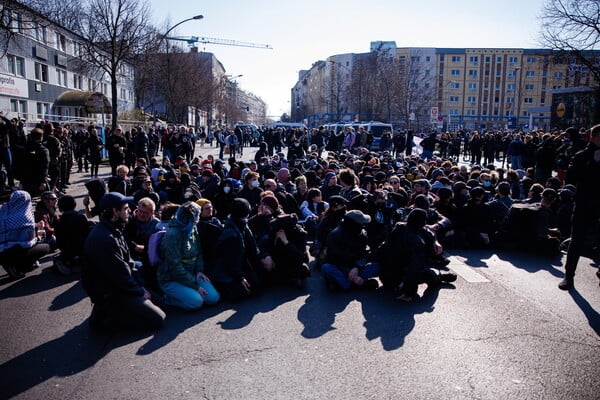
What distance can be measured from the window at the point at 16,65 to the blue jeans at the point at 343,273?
3437cm

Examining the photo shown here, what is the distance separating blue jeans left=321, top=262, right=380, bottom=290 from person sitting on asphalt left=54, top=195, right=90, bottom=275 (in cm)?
375

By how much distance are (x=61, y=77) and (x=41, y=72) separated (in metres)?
4.66

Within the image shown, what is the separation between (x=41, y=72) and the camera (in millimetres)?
39594

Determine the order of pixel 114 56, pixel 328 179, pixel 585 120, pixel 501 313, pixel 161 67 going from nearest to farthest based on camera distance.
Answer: pixel 501 313 → pixel 328 179 → pixel 114 56 → pixel 585 120 → pixel 161 67

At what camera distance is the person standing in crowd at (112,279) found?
5.05m

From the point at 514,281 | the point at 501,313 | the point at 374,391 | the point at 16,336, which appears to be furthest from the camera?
the point at 514,281

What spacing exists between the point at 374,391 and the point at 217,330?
2.04 metres

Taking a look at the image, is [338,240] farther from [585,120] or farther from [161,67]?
[161,67]

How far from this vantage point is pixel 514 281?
730cm

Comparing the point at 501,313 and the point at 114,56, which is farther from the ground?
the point at 114,56

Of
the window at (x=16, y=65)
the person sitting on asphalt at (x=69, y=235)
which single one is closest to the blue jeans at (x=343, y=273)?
the person sitting on asphalt at (x=69, y=235)

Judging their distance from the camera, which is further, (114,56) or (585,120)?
(585,120)

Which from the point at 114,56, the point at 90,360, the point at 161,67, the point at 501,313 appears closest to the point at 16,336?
the point at 90,360

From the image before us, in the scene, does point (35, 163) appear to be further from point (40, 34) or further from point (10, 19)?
point (40, 34)
